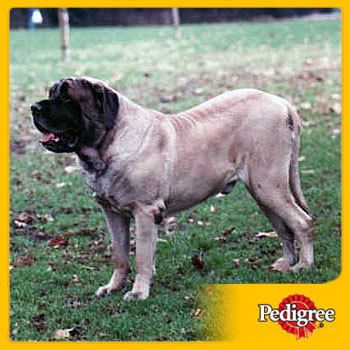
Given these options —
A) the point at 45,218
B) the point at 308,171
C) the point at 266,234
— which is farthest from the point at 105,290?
the point at 308,171

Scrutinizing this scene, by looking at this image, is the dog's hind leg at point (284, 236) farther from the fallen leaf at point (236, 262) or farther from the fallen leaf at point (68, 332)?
the fallen leaf at point (68, 332)

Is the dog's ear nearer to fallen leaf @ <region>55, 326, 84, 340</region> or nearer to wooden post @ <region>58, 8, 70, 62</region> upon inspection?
wooden post @ <region>58, 8, 70, 62</region>

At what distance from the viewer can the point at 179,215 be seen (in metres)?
7.40

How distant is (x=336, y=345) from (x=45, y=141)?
2.26 metres

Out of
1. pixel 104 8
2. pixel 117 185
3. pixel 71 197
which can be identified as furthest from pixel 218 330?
pixel 71 197

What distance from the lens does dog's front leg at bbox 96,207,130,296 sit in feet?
19.4

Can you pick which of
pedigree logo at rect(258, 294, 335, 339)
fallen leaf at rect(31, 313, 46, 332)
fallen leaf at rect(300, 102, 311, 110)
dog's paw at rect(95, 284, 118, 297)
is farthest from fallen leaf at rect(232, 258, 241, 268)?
fallen leaf at rect(300, 102, 311, 110)

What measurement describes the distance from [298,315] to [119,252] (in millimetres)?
1517

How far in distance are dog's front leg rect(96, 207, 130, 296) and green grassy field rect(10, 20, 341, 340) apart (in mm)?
151

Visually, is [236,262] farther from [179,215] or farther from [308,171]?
[308,171]

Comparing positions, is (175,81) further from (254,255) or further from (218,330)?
(218,330)

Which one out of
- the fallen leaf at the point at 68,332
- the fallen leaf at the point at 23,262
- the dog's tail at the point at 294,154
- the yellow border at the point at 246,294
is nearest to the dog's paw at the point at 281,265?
the dog's tail at the point at 294,154

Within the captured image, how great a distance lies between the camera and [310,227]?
6012 mm

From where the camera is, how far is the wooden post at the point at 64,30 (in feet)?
19.0
